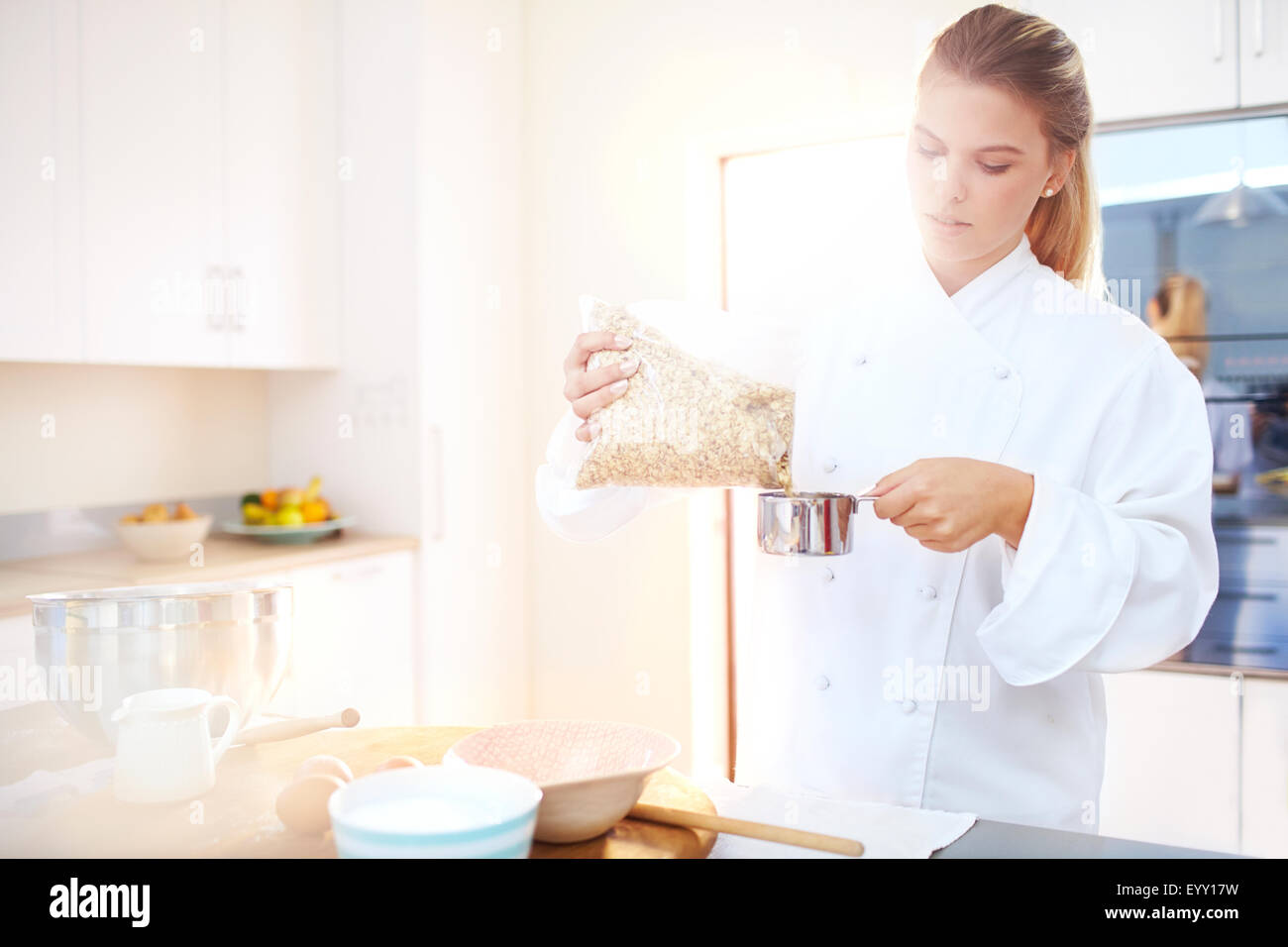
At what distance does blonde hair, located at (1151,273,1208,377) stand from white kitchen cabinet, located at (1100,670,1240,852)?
2.21ft

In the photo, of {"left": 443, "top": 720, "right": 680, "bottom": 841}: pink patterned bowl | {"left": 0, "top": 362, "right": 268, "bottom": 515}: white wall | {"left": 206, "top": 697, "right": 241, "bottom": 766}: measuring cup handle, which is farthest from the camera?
{"left": 0, "top": 362, "right": 268, "bottom": 515}: white wall

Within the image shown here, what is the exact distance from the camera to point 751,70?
2887 millimetres

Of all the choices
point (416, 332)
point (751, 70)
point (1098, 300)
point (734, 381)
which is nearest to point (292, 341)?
point (416, 332)

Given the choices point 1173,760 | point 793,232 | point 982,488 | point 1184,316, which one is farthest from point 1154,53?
point 982,488

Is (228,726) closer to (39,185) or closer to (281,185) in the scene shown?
(39,185)

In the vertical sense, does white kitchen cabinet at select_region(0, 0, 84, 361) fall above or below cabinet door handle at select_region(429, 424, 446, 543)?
above

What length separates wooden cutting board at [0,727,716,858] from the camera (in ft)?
2.66

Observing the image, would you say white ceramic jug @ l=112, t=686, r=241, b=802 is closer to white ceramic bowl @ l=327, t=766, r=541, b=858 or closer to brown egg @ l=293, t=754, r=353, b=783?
brown egg @ l=293, t=754, r=353, b=783

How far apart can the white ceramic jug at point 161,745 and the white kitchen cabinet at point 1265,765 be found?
2.07 metres

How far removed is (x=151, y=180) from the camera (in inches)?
96.6

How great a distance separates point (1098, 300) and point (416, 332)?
6.43 ft

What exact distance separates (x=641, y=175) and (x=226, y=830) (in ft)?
8.21

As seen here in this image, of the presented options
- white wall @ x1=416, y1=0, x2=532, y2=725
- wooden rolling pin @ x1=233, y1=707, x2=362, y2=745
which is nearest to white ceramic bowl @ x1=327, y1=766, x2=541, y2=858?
wooden rolling pin @ x1=233, y1=707, x2=362, y2=745
